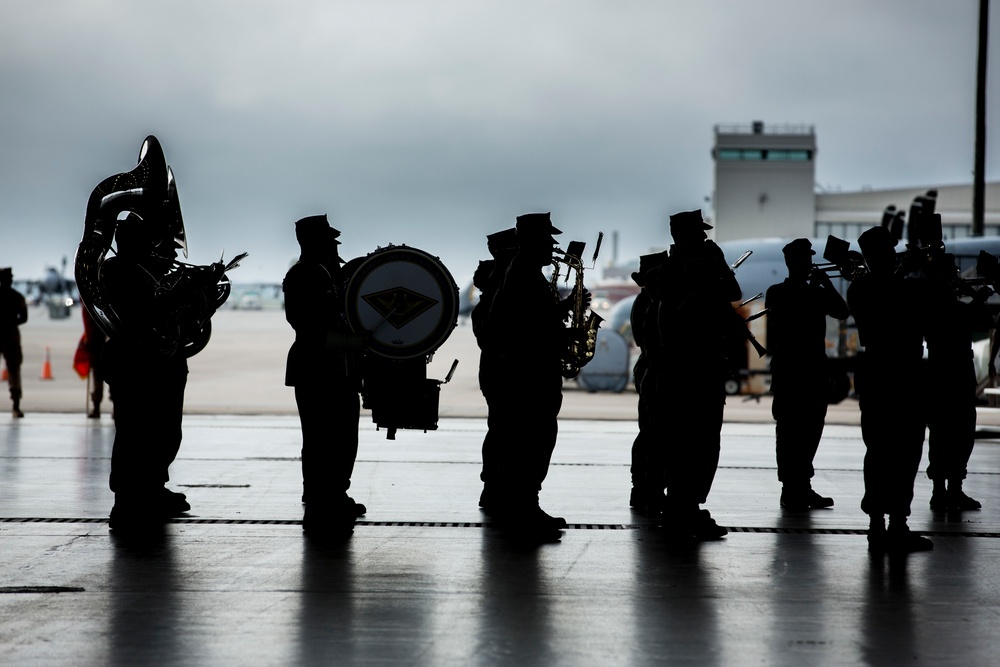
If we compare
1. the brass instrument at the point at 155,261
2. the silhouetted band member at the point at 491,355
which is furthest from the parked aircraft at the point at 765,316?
the brass instrument at the point at 155,261

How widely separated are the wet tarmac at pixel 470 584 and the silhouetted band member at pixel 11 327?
638cm

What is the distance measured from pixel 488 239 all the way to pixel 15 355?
33.3 ft

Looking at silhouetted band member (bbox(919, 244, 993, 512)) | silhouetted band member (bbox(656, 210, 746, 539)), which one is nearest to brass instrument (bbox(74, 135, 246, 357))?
silhouetted band member (bbox(656, 210, 746, 539))

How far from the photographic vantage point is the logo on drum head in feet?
25.7

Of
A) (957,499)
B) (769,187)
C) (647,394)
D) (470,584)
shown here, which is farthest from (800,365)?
(769,187)

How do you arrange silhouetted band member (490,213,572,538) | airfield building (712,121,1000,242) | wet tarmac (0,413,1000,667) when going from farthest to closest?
airfield building (712,121,1000,242) < silhouetted band member (490,213,572,538) < wet tarmac (0,413,1000,667)

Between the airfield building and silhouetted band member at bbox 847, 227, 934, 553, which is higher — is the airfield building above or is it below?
above

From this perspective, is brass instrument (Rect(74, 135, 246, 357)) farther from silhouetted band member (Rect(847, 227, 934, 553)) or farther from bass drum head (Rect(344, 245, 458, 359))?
silhouetted band member (Rect(847, 227, 934, 553))

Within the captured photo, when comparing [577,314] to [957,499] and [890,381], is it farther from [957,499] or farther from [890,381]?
[957,499]

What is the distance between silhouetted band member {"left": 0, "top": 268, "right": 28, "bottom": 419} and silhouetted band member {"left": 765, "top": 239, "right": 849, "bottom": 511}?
37.0 feet

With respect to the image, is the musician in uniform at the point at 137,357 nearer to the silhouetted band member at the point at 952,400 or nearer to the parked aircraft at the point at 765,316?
the silhouetted band member at the point at 952,400

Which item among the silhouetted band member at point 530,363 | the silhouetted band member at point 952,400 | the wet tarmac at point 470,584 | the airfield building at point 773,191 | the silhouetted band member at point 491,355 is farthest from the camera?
the airfield building at point 773,191

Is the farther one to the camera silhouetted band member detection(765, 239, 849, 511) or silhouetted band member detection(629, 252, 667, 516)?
silhouetted band member detection(765, 239, 849, 511)

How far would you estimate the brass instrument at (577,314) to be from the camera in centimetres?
828
